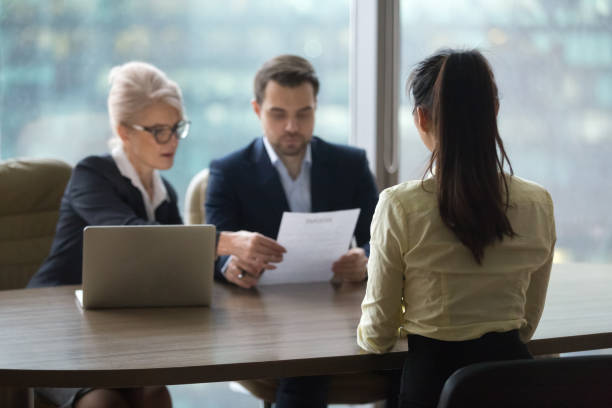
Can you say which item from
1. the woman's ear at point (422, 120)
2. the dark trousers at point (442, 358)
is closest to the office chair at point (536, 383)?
the dark trousers at point (442, 358)

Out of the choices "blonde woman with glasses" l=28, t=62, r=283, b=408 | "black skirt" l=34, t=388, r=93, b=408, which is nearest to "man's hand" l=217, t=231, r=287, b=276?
"blonde woman with glasses" l=28, t=62, r=283, b=408

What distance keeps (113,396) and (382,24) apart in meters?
2.44

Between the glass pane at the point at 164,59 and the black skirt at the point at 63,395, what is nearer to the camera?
the black skirt at the point at 63,395

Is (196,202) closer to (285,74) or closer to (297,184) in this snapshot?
(297,184)

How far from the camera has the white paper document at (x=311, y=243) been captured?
6.46ft

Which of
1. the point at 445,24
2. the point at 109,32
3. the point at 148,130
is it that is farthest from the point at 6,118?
the point at 445,24

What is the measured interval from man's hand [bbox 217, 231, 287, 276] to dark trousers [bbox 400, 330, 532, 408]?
74cm

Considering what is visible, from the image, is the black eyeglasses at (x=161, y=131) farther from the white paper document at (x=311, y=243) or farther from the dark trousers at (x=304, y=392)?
the dark trousers at (x=304, y=392)

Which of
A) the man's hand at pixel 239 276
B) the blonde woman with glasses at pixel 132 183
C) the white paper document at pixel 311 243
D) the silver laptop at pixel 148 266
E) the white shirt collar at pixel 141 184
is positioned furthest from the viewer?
the white shirt collar at pixel 141 184

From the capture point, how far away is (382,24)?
3531 mm

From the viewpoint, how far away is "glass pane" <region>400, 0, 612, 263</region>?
138 inches

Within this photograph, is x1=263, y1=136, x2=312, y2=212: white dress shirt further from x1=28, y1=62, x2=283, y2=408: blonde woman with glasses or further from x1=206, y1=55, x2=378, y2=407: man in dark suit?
x1=28, y1=62, x2=283, y2=408: blonde woman with glasses

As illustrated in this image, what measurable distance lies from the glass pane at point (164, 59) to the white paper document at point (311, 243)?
4.94ft

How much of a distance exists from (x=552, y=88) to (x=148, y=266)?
8.44 ft
